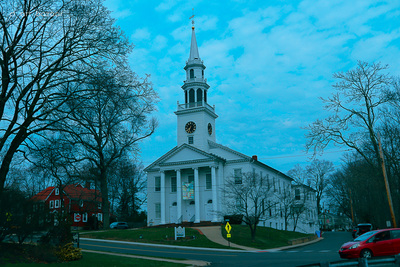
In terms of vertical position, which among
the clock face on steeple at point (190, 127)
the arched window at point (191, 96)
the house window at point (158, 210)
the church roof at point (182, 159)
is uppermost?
the arched window at point (191, 96)

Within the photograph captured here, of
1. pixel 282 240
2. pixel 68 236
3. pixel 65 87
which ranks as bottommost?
pixel 282 240

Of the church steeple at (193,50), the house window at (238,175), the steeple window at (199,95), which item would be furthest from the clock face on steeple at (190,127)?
the church steeple at (193,50)

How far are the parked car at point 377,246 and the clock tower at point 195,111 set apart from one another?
37304mm

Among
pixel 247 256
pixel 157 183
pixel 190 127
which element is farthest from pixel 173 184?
pixel 247 256

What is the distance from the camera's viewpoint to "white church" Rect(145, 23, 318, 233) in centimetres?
5069

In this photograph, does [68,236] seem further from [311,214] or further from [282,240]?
[311,214]

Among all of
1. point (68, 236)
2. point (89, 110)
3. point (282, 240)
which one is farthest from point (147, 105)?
point (282, 240)

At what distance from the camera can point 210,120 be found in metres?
57.5

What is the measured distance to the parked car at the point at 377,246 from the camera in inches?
674

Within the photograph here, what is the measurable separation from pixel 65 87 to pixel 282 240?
3122 centimetres

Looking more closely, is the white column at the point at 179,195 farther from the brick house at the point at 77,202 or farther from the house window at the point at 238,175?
the brick house at the point at 77,202

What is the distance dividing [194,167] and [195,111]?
9.10m

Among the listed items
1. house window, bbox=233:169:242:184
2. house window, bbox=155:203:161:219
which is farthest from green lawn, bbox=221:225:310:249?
house window, bbox=155:203:161:219

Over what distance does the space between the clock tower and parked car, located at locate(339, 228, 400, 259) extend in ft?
122
